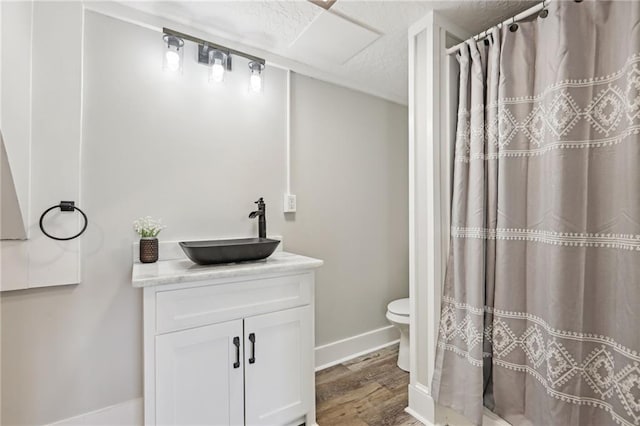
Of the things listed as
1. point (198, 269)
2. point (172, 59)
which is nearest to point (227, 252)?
point (198, 269)

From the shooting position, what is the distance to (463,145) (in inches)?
60.6

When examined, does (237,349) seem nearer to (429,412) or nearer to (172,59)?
(429,412)

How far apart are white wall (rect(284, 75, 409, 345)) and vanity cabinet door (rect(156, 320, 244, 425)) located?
2.89 feet

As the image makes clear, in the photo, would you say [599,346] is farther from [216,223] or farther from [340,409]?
[216,223]

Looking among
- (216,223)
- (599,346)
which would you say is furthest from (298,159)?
(599,346)

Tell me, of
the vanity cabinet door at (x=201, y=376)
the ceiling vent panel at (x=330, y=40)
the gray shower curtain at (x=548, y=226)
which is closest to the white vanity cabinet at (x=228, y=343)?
the vanity cabinet door at (x=201, y=376)

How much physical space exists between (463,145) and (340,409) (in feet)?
5.55

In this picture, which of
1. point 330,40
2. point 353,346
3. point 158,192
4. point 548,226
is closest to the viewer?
point 548,226

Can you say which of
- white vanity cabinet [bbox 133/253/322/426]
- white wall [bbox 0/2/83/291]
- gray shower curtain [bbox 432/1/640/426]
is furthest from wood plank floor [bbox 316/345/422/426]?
white wall [bbox 0/2/83/291]

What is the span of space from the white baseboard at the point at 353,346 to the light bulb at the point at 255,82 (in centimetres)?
191

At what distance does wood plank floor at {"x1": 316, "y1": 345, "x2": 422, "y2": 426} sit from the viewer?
1.66 metres

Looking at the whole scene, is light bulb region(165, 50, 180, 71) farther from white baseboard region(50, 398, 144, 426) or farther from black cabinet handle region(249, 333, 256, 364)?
white baseboard region(50, 398, 144, 426)

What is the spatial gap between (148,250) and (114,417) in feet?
2.86

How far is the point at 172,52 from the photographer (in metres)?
1.61
